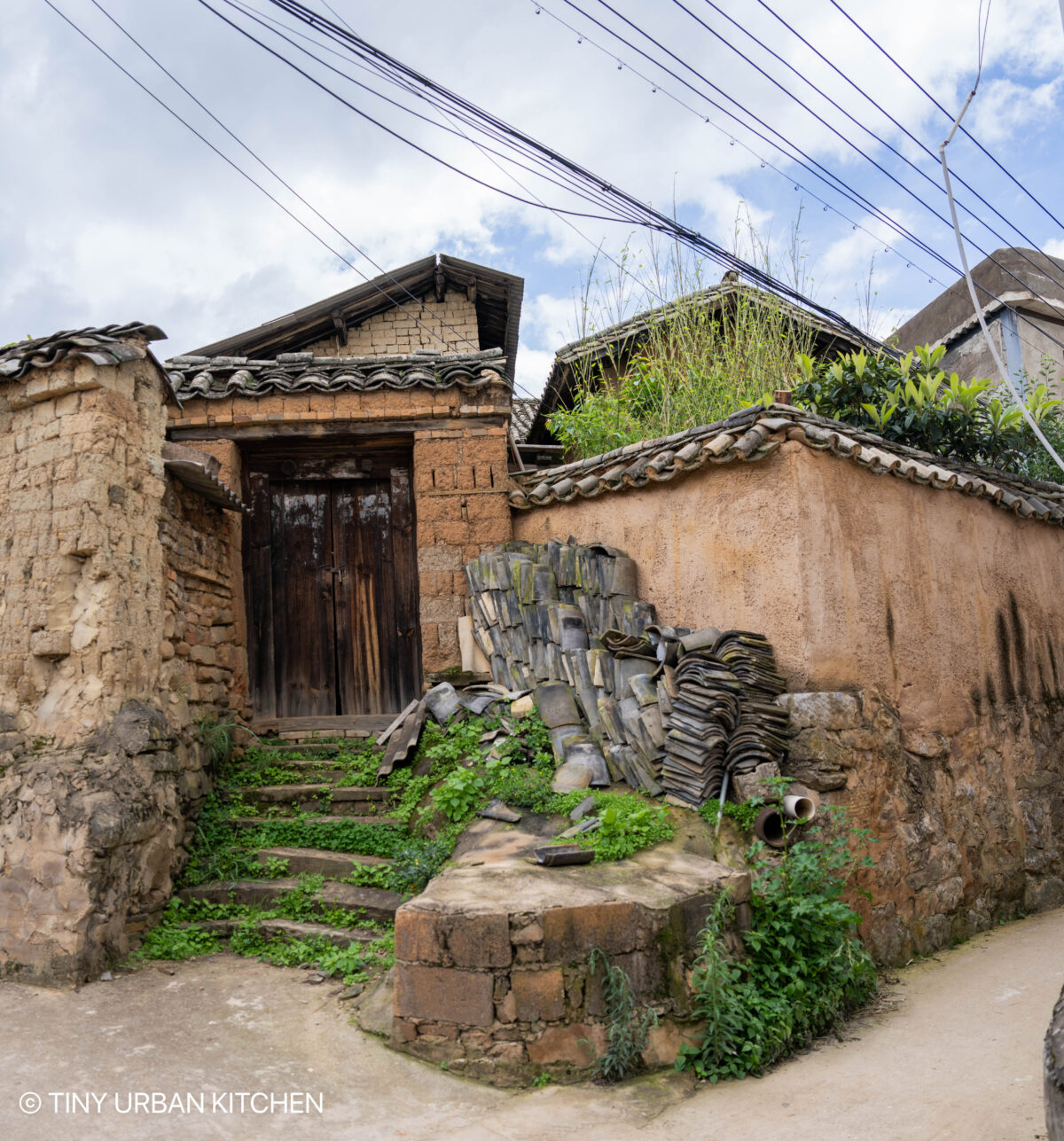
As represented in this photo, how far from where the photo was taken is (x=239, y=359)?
25.7 feet

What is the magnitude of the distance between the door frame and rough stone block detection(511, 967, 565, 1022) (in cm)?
440

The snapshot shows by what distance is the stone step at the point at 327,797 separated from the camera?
21.1 ft

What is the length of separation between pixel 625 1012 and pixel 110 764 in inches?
133

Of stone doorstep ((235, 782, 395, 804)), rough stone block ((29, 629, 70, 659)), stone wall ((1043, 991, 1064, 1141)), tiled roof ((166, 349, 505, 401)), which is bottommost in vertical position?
stone wall ((1043, 991, 1064, 1141))

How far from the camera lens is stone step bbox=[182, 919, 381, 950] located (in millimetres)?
5121

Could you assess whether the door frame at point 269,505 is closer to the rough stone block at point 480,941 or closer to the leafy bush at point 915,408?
the leafy bush at point 915,408

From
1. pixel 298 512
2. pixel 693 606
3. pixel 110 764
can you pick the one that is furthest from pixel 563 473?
pixel 110 764

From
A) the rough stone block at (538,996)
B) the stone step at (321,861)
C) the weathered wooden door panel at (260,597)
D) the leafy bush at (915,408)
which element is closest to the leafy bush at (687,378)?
the leafy bush at (915,408)

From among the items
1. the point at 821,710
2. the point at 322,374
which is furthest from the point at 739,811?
the point at 322,374

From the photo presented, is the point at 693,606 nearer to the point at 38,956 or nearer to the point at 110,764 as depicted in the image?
the point at 110,764

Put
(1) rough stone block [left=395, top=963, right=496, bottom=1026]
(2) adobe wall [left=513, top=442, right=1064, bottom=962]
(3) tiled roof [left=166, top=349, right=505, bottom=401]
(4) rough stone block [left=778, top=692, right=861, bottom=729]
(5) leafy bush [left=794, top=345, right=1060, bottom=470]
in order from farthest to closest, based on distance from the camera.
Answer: (5) leafy bush [left=794, top=345, right=1060, bottom=470]
(3) tiled roof [left=166, top=349, right=505, bottom=401]
(2) adobe wall [left=513, top=442, right=1064, bottom=962]
(4) rough stone block [left=778, top=692, right=861, bottom=729]
(1) rough stone block [left=395, top=963, right=496, bottom=1026]

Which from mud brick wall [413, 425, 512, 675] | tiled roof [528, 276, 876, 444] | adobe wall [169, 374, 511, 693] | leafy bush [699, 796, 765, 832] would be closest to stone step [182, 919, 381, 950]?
leafy bush [699, 796, 765, 832]

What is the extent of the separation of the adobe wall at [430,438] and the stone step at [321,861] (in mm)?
1917

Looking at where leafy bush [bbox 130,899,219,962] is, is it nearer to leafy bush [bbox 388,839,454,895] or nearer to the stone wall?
leafy bush [bbox 388,839,454,895]
